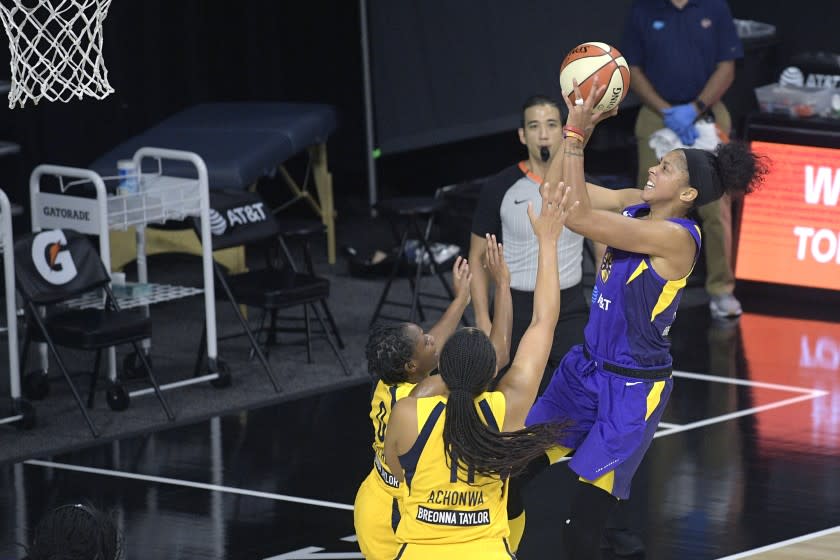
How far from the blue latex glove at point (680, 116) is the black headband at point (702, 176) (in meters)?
4.82

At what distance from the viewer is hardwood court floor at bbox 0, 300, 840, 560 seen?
676cm

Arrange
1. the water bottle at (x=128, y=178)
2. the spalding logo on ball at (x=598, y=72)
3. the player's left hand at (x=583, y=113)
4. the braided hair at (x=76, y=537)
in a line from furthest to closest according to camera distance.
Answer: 1. the water bottle at (x=128, y=178)
2. the spalding logo on ball at (x=598, y=72)
3. the player's left hand at (x=583, y=113)
4. the braided hair at (x=76, y=537)

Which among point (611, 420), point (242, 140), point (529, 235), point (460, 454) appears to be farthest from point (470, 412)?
point (242, 140)

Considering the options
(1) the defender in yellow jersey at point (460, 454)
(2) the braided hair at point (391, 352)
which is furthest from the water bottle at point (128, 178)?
(1) the defender in yellow jersey at point (460, 454)

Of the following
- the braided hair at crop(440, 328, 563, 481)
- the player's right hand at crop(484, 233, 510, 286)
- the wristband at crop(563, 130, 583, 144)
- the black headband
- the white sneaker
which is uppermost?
Answer: the wristband at crop(563, 130, 583, 144)

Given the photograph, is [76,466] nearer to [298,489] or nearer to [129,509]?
[129,509]

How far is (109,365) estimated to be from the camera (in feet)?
29.2

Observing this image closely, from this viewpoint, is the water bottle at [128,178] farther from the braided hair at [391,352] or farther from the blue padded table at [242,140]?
the braided hair at [391,352]

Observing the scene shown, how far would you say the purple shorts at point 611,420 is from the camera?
573cm

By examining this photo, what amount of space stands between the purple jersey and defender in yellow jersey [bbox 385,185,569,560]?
1.17 metres

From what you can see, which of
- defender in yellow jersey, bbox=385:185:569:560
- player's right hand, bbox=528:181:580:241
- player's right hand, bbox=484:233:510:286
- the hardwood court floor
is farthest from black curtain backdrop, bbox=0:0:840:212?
defender in yellow jersey, bbox=385:185:569:560

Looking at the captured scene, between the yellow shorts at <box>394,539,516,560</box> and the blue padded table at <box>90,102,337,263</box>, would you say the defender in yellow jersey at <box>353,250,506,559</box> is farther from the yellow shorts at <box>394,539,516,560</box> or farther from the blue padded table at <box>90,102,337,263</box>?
the blue padded table at <box>90,102,337,263</box>

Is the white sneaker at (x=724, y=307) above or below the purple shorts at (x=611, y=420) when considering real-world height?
below

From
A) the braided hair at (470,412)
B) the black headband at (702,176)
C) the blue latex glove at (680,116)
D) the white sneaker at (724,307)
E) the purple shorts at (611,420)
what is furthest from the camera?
the white sneaker at (724,307)
